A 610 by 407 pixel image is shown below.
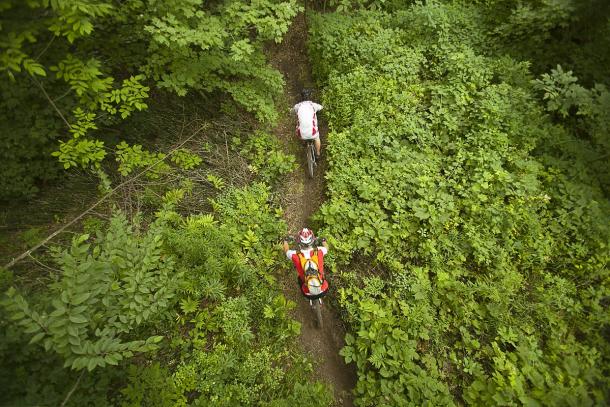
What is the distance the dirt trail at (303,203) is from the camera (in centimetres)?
653

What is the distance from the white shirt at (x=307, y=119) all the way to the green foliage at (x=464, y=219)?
3.11ft

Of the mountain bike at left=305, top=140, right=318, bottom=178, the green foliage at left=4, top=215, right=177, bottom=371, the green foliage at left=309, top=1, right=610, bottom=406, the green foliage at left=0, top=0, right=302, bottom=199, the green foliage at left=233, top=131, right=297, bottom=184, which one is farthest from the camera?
the green foliage at left=233, top=131, right=297, bottom=184

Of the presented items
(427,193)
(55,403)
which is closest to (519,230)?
(427,193)

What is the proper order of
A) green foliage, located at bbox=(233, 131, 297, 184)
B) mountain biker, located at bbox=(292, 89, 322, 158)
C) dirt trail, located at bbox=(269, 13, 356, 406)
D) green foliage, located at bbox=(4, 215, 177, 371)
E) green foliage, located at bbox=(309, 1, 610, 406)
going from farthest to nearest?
1. green foliage, located at bbox=(233, 131, 297, 184)
2. mountain biker, located at bbox=(292, 89, 322, 158)
3. dirt trail, located at bbox=(269, 13, 356, 406)
4. green foliage, located at bbox=(309, 1, 610, 406)
5. green foliage, located at bbox=(4, 215, 177, 371)

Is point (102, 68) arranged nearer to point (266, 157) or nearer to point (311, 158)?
point (266, 157)

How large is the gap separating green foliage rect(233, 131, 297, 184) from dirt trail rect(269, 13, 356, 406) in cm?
35

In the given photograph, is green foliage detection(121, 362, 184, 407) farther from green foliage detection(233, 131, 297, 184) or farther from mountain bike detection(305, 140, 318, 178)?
mountain bike detection(305, 140, 318, 178)

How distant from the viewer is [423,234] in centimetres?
726

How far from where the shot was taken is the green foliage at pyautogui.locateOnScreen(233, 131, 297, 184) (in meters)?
9.01

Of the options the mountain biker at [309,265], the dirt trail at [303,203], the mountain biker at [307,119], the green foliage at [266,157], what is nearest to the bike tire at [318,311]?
the dirt trail at [303,203]

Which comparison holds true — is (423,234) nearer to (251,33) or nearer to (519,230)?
(519,230)

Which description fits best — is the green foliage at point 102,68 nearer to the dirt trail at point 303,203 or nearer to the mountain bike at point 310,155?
the mountain bike at point 310,155

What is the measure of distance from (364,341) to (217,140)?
6.55m

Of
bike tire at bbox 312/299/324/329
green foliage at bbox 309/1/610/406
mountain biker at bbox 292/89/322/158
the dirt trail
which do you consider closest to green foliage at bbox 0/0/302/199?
mountain biker at bbox 292/89/322/158
